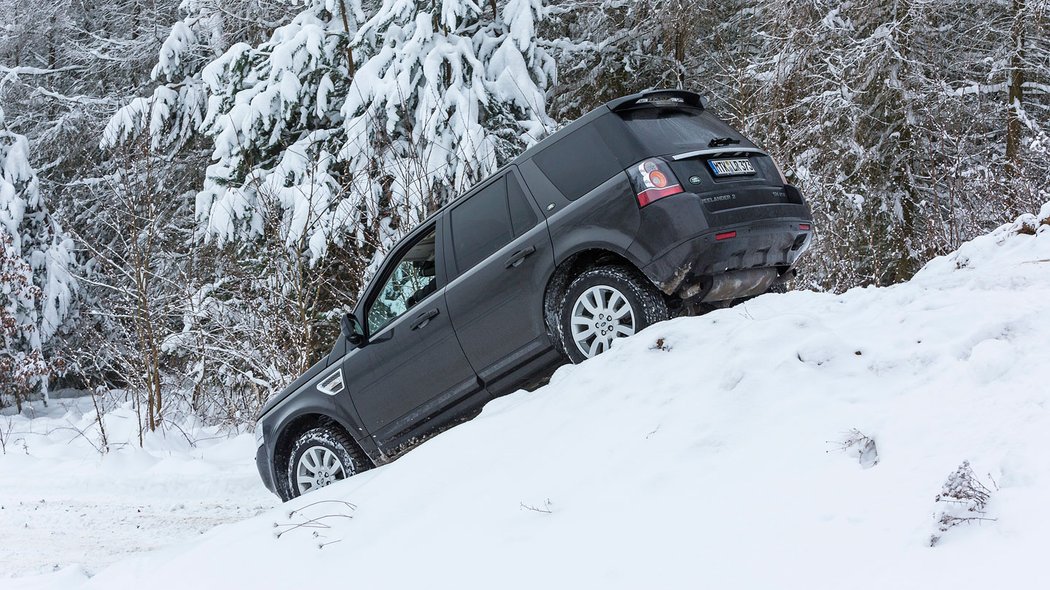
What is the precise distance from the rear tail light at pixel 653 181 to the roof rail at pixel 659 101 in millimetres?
536

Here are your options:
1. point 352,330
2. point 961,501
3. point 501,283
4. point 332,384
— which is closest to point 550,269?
point 501,283

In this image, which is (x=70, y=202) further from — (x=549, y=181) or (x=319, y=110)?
(x=549, y=181)

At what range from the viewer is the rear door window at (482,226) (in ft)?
20.3

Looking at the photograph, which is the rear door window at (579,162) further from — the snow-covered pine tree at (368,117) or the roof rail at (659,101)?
the snow-covered pine tree at (368,117)

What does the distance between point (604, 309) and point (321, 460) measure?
266 centimetres

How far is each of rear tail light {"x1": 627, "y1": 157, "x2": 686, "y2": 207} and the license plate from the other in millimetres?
338

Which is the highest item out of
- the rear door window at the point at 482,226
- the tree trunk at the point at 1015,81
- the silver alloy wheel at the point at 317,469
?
the tree trunk at the point at 1015,81

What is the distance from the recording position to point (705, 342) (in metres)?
4.97

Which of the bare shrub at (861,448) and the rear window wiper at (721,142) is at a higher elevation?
the rear window wiper at (721,142)

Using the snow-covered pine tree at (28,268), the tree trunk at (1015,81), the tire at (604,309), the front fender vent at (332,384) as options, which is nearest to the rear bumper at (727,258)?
the tire at (604,309)

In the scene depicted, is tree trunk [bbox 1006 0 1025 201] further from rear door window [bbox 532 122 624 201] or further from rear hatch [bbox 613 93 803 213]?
rear door window [bbox 532 122 624 201]

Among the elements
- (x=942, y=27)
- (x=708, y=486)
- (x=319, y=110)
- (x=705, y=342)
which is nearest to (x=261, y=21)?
(x=319, y=110)

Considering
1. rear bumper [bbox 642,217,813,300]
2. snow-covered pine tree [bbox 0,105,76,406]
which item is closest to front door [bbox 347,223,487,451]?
rear bumper [bbox 642,217,813,300]

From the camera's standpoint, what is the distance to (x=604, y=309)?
18.8ft
